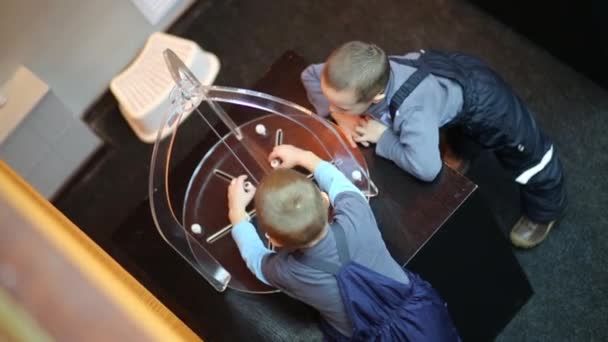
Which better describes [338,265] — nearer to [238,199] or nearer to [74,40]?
[238,199]

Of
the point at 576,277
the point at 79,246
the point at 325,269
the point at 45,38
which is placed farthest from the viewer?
the point at 45,38

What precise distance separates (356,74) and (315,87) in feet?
0.69

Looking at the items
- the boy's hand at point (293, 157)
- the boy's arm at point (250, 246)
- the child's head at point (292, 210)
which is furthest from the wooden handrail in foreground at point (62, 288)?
the boy's hand at point (293, 157)

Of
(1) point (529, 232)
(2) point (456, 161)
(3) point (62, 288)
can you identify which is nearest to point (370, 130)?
(2) point (456, 161)

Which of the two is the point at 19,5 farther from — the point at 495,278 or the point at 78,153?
the point at 495,278

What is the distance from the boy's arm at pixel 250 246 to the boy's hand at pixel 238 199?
31 mm

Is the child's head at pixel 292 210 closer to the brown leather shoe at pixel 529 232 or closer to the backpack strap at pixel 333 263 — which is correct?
the backpack strap at pixel 333 263

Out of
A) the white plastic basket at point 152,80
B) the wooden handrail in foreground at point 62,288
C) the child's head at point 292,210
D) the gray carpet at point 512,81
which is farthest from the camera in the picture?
the white plastic basket at point 152,80

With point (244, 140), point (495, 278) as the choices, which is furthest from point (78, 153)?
point (495, 278)

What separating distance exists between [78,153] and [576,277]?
143 cm

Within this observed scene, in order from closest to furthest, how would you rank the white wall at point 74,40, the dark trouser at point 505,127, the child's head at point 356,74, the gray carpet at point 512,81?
the child's head at point 356,74
the dark trouser at point 505,127
the gray carpet at point 512,81
the white wall at point 74,40

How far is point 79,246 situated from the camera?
2.09ft

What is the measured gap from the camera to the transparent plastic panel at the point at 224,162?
1320 mm

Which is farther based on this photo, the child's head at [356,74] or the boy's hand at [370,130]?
the boy's hand at [370,130]
